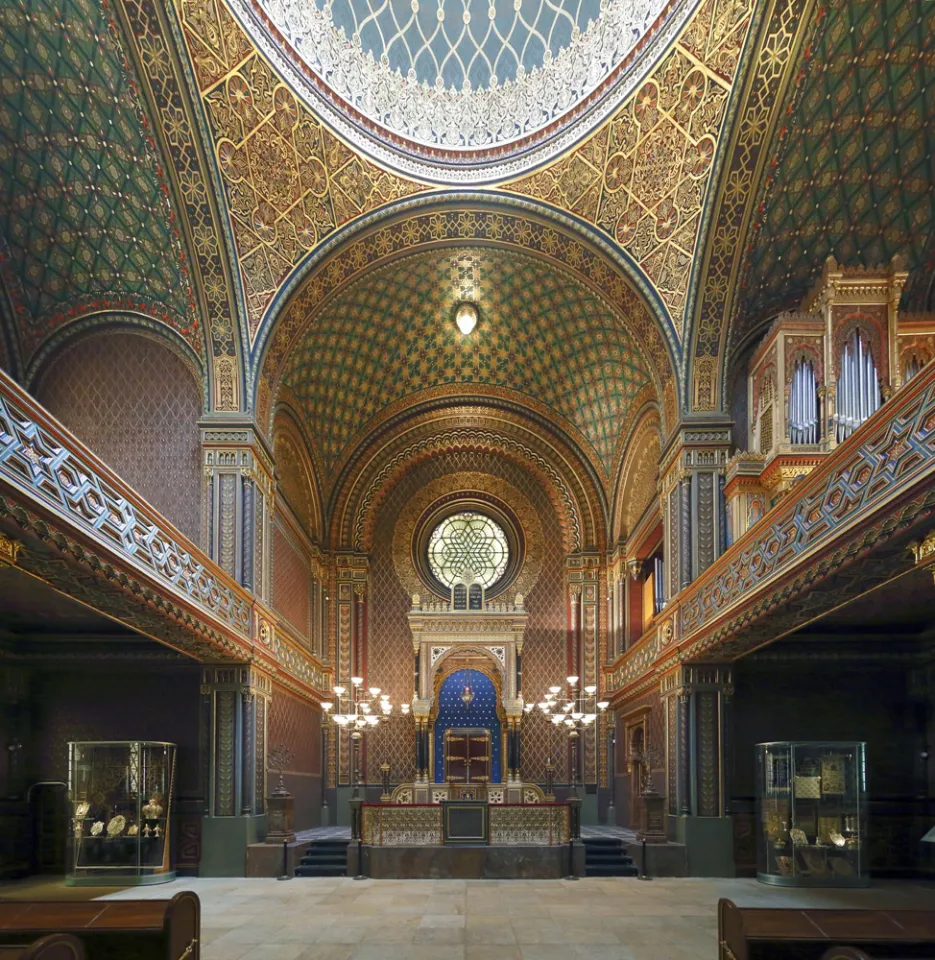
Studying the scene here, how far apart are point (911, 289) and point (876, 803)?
25.4 ft

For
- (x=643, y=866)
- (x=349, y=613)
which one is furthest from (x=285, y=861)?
(x=349, y=613)

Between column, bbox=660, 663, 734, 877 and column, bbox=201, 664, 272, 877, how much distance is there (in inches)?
258

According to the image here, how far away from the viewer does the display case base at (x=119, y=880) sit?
14484 millimetres

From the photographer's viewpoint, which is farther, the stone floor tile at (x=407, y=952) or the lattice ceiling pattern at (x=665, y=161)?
the lattice ceiling pattern at (x=665, y=161)

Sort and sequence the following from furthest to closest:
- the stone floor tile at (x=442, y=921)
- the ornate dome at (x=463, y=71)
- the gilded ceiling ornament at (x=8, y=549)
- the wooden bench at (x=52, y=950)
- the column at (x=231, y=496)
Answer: the column at (x=231, y=496) → the ornate dome at (x=463, y=71) → the stone floor tile at (x=442, y=921) → the gilded ceiling ornament at (x=8, y=549) → the wooden bench at (x=52, y=950)

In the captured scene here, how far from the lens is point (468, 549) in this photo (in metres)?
→ 26.2

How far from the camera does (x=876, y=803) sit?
15.9 meters

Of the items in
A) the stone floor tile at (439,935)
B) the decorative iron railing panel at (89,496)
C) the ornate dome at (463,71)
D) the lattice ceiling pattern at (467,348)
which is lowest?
the stone floor tile at (439,935)

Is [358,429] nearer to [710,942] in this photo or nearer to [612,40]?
[612,40]

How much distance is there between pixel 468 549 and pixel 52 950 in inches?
824

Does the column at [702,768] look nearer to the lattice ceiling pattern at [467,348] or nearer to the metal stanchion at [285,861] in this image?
the metal stanchion at [285,861]

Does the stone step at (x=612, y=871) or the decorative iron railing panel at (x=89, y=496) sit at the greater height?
the decorative iron railing panel at (x=89, y=496)

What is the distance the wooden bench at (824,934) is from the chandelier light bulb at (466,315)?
15.7 m

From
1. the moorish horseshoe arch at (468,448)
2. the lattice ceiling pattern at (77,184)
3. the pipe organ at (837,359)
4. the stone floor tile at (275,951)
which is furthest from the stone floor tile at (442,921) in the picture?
the moorish horseshoe arch at (468,448)
